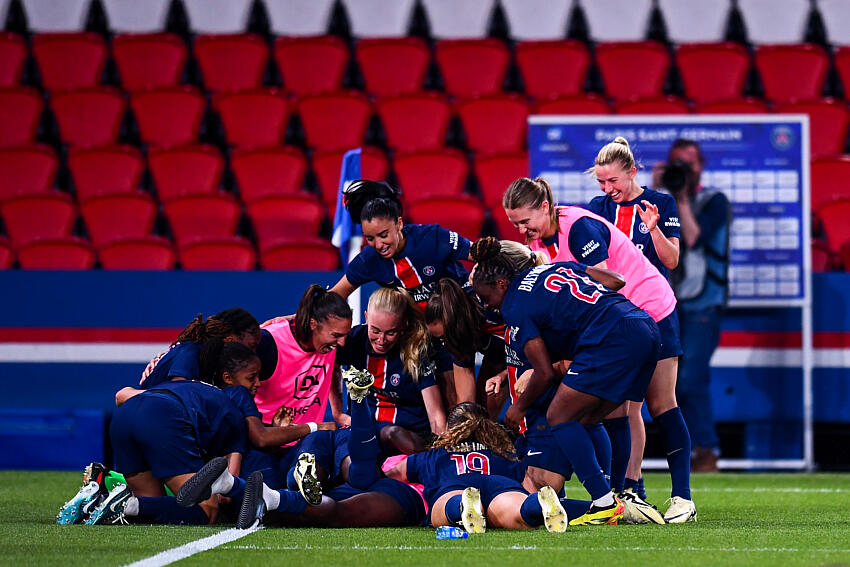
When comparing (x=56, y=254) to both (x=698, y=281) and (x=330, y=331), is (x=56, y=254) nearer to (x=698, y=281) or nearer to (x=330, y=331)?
(x=330, y=331)

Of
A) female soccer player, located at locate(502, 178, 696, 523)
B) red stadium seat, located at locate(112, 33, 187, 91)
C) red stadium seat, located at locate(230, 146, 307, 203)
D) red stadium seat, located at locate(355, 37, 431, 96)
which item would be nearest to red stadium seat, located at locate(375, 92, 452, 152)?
red stadium seat, located at locate(355, 37, 431, 96)

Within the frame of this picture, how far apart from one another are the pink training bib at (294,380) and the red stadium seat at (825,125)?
20.2 feet

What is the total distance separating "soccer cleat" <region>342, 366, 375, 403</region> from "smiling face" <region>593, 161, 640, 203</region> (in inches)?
63.6

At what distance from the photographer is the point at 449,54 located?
1187 centimetres

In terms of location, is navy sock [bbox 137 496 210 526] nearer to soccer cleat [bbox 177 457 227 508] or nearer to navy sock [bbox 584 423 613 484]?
soccer cleat [bbox 177 457 227 508]

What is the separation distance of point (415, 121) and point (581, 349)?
20.1ft

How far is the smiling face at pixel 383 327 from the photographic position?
5.93 meters

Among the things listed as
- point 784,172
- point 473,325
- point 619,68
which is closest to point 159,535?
point 473,325

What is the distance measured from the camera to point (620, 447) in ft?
19.0

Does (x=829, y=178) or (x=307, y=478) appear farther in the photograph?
(x=829, y=178)

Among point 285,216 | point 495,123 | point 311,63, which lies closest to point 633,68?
point 495,123

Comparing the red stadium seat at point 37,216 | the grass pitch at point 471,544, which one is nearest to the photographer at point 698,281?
the grass pitch at point 471,544

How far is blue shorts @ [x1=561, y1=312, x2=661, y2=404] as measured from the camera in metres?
5.13

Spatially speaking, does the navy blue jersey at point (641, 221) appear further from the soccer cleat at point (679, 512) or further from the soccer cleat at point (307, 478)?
the soccer cleat at point (307, 478)
